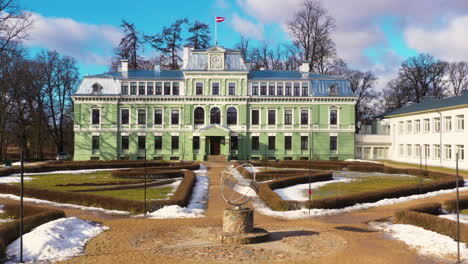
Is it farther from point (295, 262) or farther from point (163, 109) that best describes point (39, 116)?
point (295, 262)

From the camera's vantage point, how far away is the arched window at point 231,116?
2094 inches

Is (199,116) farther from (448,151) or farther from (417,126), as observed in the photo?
(448,151)

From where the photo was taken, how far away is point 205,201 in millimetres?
22562

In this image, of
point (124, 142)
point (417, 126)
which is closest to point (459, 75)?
point (417, 126)

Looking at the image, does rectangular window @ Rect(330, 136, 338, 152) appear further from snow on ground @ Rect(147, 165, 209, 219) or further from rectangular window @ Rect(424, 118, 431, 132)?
snow on ground @ Rect(147, 165, 209, 219)

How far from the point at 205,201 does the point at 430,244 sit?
12243mm

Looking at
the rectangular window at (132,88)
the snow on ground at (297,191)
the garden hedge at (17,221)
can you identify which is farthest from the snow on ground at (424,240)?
the rectangular window at (132,88)

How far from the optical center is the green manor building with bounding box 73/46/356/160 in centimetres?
5262

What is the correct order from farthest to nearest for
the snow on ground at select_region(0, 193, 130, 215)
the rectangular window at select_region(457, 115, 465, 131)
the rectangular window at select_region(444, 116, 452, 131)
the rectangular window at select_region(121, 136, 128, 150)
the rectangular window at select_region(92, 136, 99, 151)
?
the rectangular window at select_region(121, 136, 128, 150)
the rectangular window at select_region(92, 136, 99, 151)
the rectangular window at select_region(444, 116, 452, 131)
the rectangular window at select_region(457, 115, 465, 131)
the snow on ground at select_region(0, 193, 130, 215)

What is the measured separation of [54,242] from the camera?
1251 centimetres

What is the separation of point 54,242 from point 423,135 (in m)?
47.1

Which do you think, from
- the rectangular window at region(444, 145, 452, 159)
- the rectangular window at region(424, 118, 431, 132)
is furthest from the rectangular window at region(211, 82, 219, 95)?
the rectangular window at region(444, 145, 452, 159)

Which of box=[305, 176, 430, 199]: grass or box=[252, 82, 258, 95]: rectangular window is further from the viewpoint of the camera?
box=[252, 82, 258, 95]: rectangular window

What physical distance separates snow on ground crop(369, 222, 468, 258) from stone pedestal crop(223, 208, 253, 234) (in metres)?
5.36
